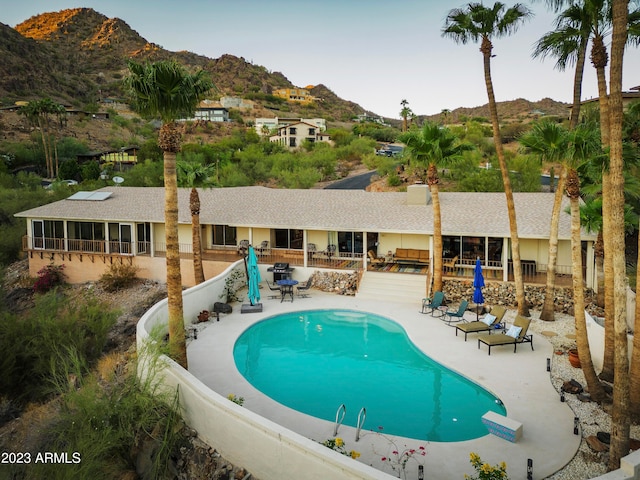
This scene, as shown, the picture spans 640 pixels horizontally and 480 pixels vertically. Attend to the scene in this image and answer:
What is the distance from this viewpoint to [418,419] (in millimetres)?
10875

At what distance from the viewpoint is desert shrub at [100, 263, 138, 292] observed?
25469mm

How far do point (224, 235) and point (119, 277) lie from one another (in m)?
6.19

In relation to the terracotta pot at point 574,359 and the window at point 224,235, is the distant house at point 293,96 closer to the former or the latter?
the window at point 224,235

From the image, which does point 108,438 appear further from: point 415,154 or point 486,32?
point 486,32

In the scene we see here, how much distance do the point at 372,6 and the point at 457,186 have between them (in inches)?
571

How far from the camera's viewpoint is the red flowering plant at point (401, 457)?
8633 mm

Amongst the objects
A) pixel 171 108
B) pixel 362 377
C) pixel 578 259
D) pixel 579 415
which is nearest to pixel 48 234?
pixel 171 108

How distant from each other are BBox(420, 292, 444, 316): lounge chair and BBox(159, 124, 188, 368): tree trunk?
9784 millimetres

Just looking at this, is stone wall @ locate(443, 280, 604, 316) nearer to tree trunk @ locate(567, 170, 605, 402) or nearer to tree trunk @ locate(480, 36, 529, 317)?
tree trunk @ locate(480, 36, 529, 317)

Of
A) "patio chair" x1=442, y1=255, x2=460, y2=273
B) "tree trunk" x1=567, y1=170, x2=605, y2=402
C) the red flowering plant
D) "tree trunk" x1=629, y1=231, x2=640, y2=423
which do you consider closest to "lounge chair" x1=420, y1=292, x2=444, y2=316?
"patio chair" x1=442, y1=255, x2=460, y2=273

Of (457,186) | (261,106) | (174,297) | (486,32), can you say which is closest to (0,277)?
(174,297)

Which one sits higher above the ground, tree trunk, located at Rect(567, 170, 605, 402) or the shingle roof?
the shingle roof

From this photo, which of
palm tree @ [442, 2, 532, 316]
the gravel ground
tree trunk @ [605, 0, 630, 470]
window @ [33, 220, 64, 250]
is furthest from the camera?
window @ [33, 220, 64, 250]

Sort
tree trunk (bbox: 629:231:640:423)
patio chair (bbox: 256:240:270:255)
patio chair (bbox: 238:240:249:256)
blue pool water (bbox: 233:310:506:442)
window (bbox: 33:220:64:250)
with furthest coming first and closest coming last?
1. window (bbox: 33:220:64:250)
2. patio chair (bbox: 256:240:270:255)
3. patio chair (bbox: 238:240:249:256)
4. blue pool water (bbox: 233:310:506:442)
5. tree trunk (bbox: 629:231:640:423)
